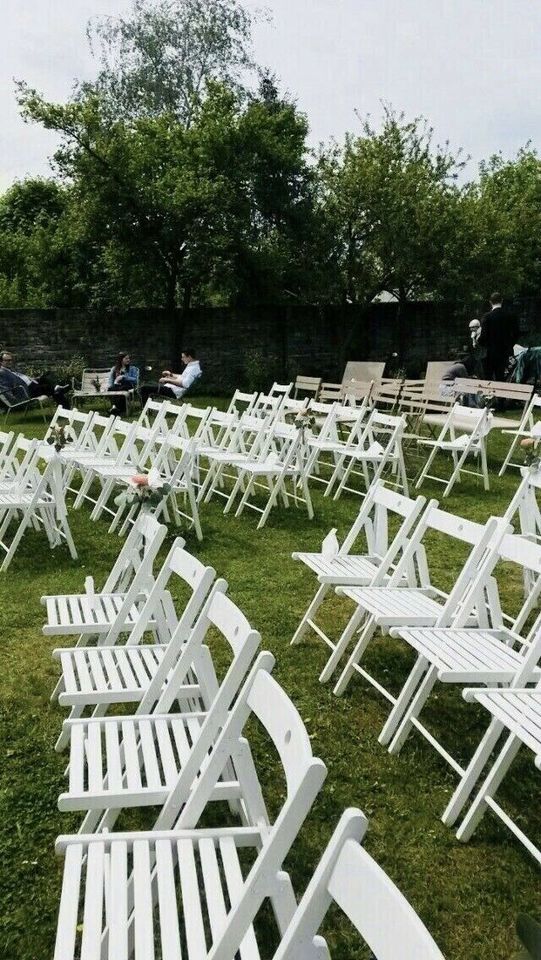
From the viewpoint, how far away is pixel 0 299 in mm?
28828

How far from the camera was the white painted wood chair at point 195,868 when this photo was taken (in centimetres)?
166

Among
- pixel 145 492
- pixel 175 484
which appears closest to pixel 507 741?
Result: pixel 145 492

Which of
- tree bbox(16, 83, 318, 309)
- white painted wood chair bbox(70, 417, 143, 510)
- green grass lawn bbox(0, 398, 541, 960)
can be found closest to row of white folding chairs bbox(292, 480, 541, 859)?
green grass lawn bbox(0, 398, 541, 960)

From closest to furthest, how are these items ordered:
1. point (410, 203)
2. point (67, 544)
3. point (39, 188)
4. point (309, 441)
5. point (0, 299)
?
point (67, 544)
point (309, 441)
point (410, 203)
point (0, 299)
point (39, 188)

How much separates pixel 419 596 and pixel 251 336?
16731 millimetres

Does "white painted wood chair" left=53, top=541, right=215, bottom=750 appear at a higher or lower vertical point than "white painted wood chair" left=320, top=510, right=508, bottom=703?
lower

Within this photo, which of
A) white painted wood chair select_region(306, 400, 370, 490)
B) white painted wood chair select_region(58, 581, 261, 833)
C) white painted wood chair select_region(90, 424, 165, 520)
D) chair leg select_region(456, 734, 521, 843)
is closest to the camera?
white painted wood chair select_region(58, 581, 261, 833)

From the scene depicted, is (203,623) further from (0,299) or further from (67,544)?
(0,299)

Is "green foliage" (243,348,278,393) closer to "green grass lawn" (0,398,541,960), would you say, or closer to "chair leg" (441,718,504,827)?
"green grass lawn" (0,398,541,960)

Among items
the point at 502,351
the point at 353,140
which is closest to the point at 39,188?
the point at 353,140

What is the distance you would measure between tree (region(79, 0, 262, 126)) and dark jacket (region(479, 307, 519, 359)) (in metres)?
15.1

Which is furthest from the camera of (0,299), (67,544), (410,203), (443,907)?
(0,299)

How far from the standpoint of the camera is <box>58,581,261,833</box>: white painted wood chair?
230 centimetres

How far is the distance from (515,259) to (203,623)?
2086cm
